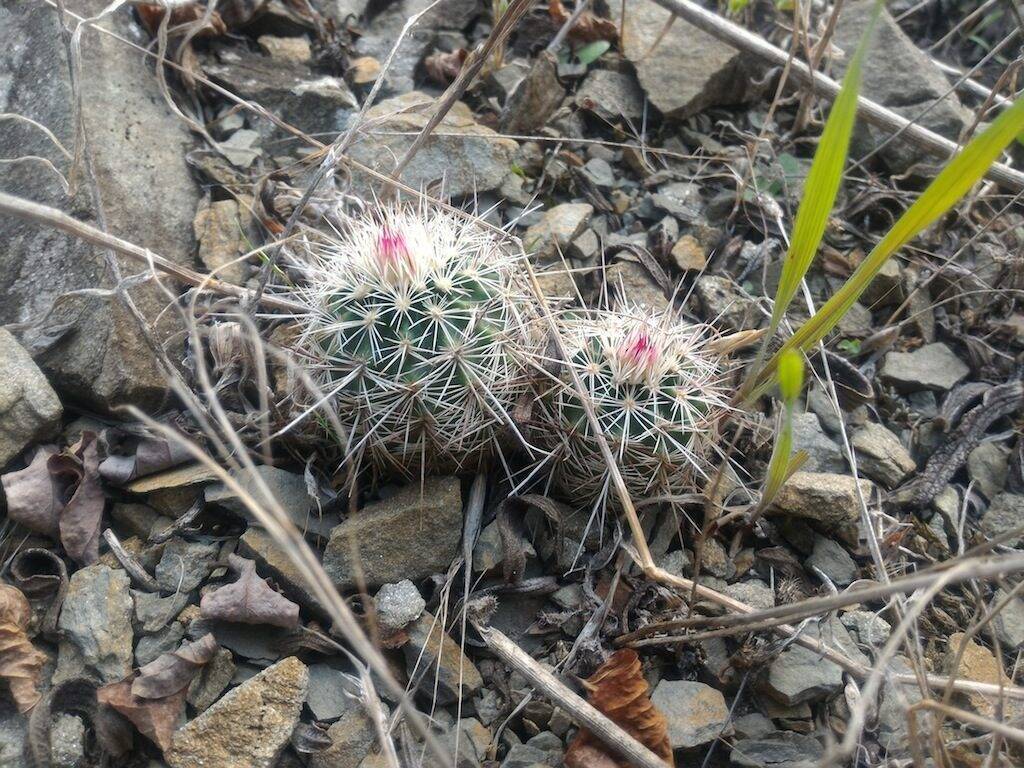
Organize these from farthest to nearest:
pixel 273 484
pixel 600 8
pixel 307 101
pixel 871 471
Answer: pixel 600 8 → pixel 307 101 → pixel 871 471 → pixel 273 484

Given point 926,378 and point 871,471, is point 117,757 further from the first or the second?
point 926,378

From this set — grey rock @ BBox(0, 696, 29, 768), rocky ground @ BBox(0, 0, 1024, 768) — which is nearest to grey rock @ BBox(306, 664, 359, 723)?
rocky ground @ BBox(0, 0, 1024, 768)

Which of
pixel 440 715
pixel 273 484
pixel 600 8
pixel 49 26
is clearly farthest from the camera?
pixel 600 8

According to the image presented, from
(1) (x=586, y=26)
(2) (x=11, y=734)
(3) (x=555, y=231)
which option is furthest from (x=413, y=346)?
(1) (x=586, y=26)

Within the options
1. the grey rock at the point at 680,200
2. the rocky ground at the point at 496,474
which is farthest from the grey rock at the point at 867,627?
the grey rock at the point at 680,200

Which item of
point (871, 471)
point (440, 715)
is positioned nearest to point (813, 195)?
point (871, 471)

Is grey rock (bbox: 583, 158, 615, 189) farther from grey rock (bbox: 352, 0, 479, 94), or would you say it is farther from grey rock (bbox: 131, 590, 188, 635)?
grey rock (bbox: 131, 590, 188, 635)
